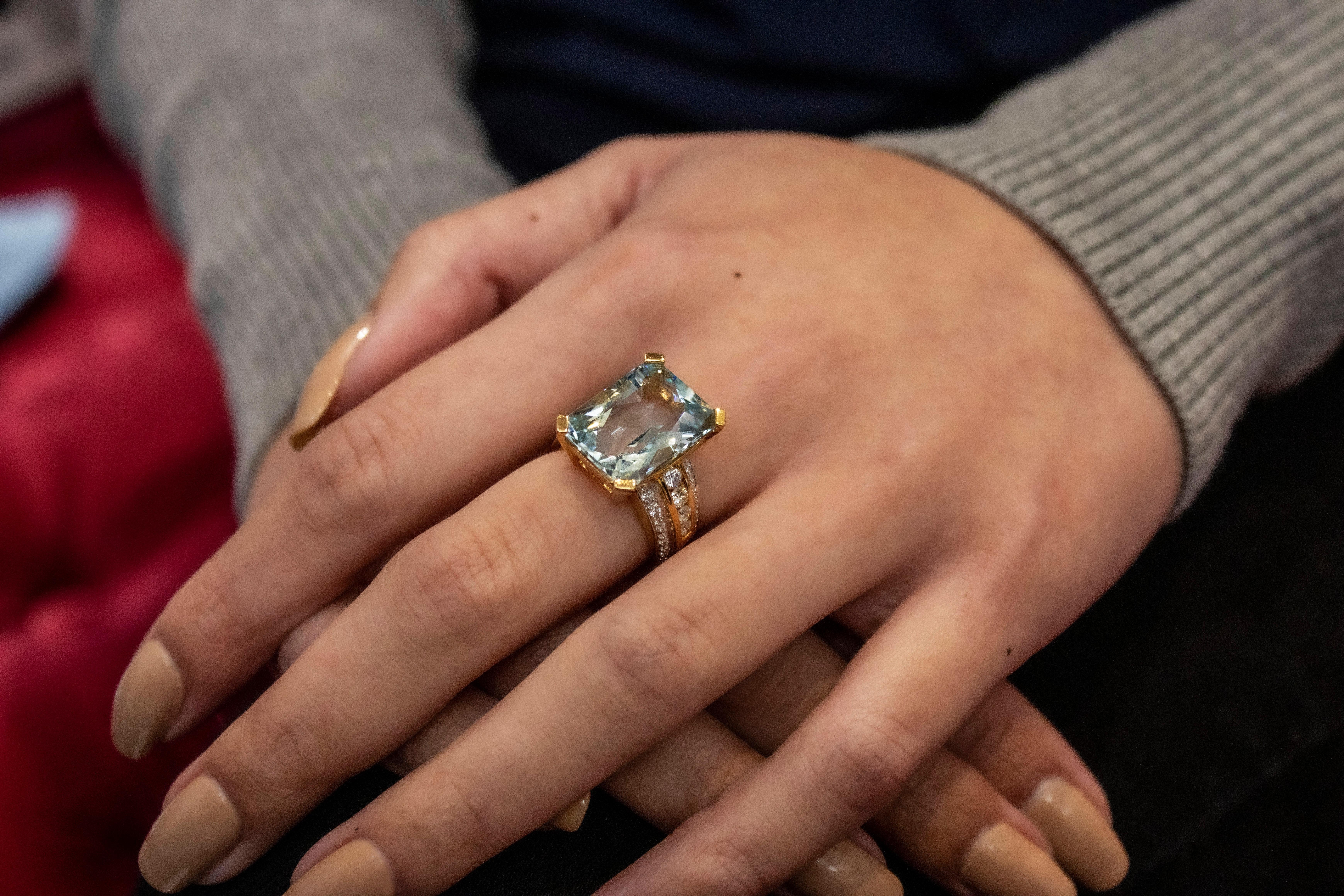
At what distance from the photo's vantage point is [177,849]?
1.86 ft

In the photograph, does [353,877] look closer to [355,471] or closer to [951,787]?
[355,471]

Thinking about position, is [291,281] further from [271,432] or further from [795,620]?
[795,620]

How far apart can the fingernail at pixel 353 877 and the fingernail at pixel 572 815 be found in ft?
0.35

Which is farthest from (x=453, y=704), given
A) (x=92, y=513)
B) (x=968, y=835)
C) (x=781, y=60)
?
(x=781, y=60)

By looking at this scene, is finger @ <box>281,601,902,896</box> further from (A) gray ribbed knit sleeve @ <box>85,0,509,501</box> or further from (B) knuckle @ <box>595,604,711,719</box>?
(A) gray ribbed knit sleeve @ <box>85,0,509,501</box>

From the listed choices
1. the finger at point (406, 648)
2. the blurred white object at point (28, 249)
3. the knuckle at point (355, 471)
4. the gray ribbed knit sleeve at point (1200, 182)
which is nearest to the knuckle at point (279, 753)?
the finger at point (406, 648)

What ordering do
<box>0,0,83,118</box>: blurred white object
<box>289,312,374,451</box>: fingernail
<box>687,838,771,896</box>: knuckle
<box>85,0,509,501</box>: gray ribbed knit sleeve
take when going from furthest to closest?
<box>0,0,83,118</box>: blurred white object → <box>85,0,509,501</box>: gray ribbed knit sleeve → <box>289,312,374,451</box>: fingernail → <box>687,838,771,896</box>: knuckle

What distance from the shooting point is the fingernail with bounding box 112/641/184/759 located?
62 centimetres

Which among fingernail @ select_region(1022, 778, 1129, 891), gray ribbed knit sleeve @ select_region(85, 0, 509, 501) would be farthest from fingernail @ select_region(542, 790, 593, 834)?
gray ribbed knit sleeve @ select_region(85, 0, 509, 501)

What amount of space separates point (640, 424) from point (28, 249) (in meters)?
1.06

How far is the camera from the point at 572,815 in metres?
0.58

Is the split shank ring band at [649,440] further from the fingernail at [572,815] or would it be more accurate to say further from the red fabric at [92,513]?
the red fabric at [92,513]

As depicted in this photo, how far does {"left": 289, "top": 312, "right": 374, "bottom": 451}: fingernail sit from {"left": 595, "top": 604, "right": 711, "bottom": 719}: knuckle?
32 centimetres

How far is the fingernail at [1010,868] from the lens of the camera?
59 cm
